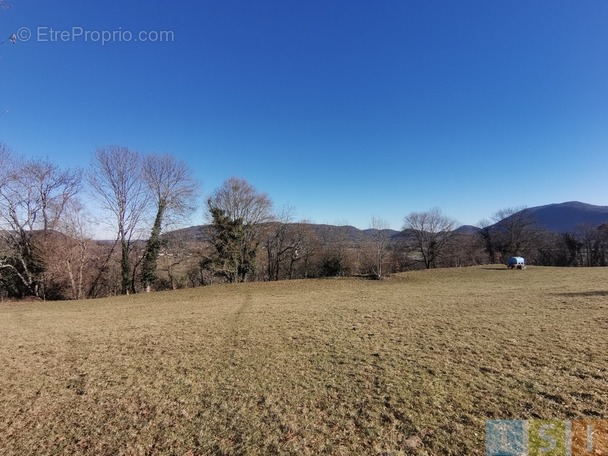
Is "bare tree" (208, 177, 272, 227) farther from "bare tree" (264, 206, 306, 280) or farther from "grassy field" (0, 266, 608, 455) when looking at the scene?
"grassy field" (0, 266, 608, 455)

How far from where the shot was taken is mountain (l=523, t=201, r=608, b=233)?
8881 cm

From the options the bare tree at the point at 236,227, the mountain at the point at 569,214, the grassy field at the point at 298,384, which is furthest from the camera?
the mountain at the point at 569,214

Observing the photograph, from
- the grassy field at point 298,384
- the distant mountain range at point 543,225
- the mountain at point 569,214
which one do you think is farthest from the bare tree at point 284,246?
the mountain at point 569,214

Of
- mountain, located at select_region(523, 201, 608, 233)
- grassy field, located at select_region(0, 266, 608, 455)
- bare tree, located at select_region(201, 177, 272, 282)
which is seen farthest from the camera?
mountain, located at select_region(523, 201, 608, 233)

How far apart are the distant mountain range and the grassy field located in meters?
20.0

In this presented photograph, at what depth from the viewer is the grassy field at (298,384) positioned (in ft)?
10.7

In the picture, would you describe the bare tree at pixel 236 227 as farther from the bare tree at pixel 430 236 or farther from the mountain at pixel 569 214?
the mountain at pixel 569 214

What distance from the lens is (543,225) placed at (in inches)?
2119

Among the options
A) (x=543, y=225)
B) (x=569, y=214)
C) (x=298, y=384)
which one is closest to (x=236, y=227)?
(x=298, y=384)

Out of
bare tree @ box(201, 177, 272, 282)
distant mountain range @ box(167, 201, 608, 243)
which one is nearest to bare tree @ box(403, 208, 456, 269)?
distant mountain range @ box(167, 201, 608, 243)

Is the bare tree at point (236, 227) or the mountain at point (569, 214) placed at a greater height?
the mountain at point (569, 214)

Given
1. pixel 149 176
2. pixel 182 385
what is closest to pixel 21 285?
pixel 149 176

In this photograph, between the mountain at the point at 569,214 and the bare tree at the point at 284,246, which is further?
the mountain at the point at 569,214

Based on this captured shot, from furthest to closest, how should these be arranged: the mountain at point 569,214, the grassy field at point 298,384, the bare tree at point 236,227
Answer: the mountain at point 569,214, the bare tree at point 236,227, the grassy field at point 298,384
